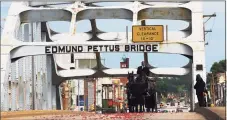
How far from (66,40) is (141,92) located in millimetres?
14179

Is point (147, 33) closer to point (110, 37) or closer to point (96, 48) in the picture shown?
point (96, 48)

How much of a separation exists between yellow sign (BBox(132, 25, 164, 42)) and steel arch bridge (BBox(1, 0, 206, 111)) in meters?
0.57

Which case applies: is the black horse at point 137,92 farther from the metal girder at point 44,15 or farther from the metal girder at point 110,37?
the metal girder at point 44,15

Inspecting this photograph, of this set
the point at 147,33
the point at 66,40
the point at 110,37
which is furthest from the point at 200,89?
the point at 110,37

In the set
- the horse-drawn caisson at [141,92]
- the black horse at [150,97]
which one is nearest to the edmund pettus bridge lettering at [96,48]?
the horse-drawn caisson at [141,92]

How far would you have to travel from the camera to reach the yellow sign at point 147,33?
120 feet

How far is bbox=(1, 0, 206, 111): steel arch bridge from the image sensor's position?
38.4 meters

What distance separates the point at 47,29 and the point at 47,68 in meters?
3.81

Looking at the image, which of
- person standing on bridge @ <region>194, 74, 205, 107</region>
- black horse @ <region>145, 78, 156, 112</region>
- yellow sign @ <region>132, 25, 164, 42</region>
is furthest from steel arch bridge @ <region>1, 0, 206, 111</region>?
person standing on bridge @ <region>194, 74, 205, 107</region>

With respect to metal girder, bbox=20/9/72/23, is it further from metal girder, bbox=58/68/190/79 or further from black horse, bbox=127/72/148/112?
black horse, bbox=127/72/148/112

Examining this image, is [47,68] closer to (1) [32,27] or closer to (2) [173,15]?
(1) [32,27]

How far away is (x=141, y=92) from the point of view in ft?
79.7

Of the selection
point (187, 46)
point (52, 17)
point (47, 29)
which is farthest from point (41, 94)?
point (187, 46)

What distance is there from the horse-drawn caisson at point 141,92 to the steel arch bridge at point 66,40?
12.1 metres
